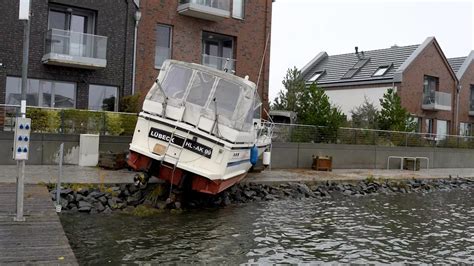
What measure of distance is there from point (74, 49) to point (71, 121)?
450 centimetres

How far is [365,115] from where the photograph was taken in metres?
31.6

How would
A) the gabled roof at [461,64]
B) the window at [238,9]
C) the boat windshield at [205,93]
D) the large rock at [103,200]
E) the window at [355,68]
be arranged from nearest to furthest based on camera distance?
1. the large rock at [103,200]
2. the boat windshield at [205,93]
3. the window at [238,9]
4. the window at [355,68]
5. the gabled roof at [461,64]

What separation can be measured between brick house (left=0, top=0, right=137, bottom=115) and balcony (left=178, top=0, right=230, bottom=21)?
2.58m

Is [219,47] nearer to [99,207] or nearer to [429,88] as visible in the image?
[99,207]

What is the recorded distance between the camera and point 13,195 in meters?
10.9

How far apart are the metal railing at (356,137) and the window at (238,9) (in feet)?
24.7

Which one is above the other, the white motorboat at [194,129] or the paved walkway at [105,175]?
the white motorboat at [194,129]

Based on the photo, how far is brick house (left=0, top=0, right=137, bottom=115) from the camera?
20.2 meters

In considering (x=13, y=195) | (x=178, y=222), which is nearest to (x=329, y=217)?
(x=178, y=222)

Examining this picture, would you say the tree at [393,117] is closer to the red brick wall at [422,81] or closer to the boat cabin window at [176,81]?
the red brick wall at [422,81]

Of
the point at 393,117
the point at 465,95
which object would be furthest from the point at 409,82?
the point at 465,95

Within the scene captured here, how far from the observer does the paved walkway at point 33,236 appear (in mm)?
6734

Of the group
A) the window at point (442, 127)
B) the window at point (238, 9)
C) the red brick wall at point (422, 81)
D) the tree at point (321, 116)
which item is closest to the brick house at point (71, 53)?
the window at point (238, 9)

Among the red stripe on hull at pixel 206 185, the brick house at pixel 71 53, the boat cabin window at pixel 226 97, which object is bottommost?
the red stripe on hull at pixel 206 185
